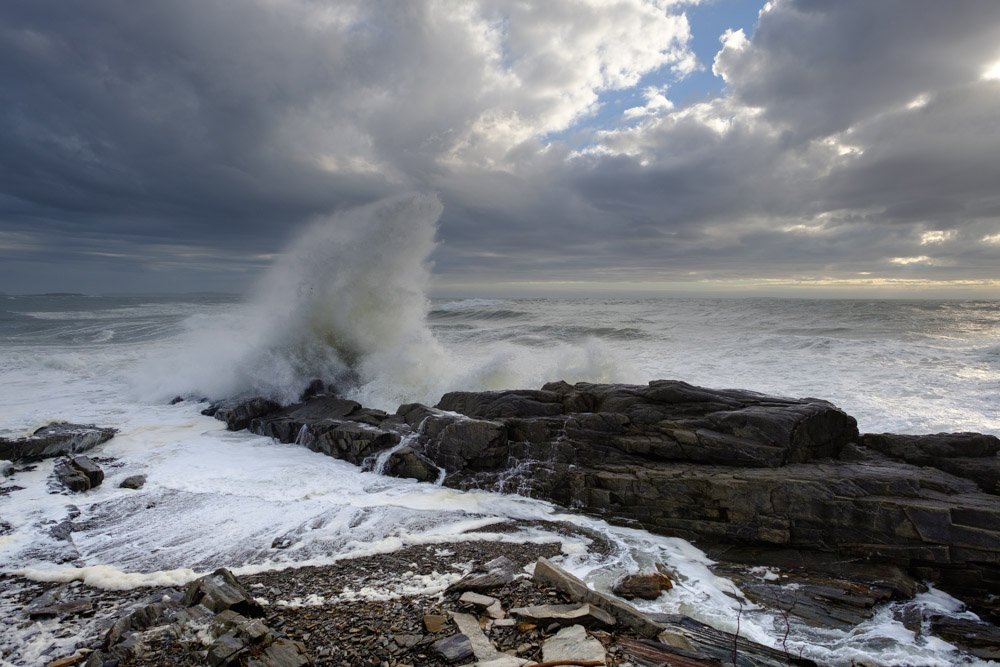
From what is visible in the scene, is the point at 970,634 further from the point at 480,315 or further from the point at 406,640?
the point at 480,315

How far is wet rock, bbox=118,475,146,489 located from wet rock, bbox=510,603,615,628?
23.4 feet

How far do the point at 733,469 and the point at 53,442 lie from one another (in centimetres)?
1234

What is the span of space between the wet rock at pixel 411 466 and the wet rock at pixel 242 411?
5163 millimetres

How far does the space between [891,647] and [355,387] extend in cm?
1253

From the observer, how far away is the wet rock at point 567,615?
3.80 m

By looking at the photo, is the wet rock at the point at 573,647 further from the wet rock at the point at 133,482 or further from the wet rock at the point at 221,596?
the wet rock at the point at 133,482

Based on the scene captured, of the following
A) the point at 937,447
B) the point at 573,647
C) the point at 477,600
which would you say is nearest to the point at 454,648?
the point at 477,600

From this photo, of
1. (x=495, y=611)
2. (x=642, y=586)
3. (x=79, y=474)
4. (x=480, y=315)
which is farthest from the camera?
(x=480, y=315)

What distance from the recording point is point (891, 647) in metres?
4.46

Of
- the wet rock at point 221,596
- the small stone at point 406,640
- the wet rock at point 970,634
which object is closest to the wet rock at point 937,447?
the wet rock at point 970,634

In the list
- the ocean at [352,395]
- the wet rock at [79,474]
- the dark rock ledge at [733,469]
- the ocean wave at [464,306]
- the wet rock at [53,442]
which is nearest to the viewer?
the ocean at [352,395]

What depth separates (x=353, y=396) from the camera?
542 inches

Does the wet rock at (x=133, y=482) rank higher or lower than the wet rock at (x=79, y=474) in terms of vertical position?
lower

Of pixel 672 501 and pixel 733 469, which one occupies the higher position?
pixel 733 469
